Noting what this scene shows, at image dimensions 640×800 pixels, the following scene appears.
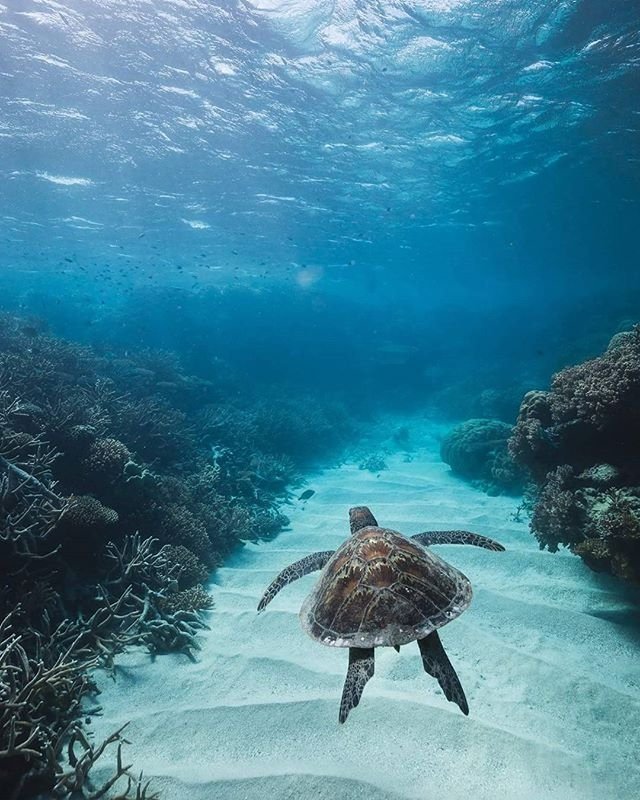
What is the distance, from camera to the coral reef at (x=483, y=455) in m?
12.2

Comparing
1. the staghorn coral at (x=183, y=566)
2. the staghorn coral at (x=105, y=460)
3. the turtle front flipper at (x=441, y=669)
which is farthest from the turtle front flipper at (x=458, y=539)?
the staghorn coral at (x=105, y=460)

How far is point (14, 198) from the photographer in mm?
24750

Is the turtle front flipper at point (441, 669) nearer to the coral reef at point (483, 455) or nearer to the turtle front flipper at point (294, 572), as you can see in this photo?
the turtle front flipper at point (294, 572)

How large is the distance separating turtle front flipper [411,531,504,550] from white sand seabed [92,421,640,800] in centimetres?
152

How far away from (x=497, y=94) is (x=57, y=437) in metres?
18.7

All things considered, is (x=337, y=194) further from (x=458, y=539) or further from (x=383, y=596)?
(x=383, y=596)

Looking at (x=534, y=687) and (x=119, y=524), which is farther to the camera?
(x=119, y=524)

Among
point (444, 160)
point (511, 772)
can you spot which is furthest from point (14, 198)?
point (511, 772)

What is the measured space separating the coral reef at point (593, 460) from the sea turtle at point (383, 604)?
2920mm

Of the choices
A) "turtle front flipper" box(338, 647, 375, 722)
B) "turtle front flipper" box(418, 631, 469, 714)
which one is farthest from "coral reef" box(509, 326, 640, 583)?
"turtle front flipper" box(338, 647, 375, 722)

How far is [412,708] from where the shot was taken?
168 inches

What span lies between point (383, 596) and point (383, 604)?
0.21 ft

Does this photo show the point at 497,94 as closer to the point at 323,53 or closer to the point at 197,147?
the point at 323,53

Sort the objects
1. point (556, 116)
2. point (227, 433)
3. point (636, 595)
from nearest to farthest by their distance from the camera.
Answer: point (636, 595)
point (227, 433)
point (556, 116)
